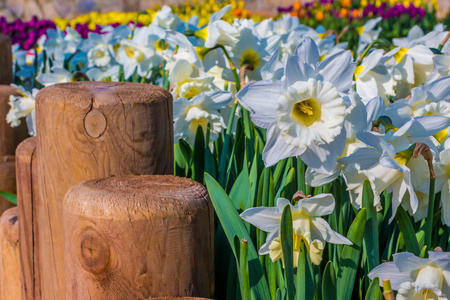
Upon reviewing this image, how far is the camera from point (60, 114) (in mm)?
1265

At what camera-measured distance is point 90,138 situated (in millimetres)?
1258

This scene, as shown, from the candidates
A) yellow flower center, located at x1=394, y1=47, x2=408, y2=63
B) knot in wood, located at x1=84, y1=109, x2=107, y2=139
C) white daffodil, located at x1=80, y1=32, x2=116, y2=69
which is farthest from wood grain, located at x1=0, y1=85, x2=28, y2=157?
yellow flower center, located at x1=394, y1=47, x2=408, y2=63

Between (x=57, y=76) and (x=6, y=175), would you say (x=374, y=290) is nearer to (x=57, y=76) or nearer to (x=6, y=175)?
(x=6, y=175)

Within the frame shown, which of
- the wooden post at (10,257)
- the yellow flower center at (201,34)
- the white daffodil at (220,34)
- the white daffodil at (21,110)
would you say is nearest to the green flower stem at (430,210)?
the white daffodil at (220,34)

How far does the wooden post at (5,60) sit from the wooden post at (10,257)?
3.23 feet

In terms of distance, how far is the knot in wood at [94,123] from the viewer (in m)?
1.25

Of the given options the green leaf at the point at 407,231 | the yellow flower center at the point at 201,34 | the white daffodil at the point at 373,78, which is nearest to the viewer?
the green leaf at the point at 407,231

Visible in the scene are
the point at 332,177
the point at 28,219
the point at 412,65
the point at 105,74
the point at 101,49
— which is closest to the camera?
the point at 332,177

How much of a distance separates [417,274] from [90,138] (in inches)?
29.3

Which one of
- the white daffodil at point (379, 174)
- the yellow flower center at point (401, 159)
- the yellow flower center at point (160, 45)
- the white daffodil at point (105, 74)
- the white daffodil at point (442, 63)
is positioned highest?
the white daffodil at point (442, 63)

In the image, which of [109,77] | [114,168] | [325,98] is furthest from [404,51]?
[109,77]

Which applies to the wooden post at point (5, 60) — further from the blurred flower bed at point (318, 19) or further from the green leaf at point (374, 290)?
the green leaf at point (374, 290)

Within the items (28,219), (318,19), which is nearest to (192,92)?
(28,219)

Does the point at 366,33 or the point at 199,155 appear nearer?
the point at 199,155
